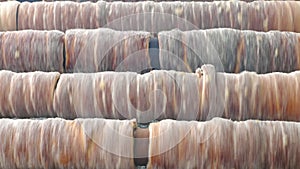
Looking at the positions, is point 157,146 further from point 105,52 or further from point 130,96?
point 105,52

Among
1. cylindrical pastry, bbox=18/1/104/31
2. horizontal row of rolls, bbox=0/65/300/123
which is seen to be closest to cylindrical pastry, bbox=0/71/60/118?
horizontal row of rolls, bbox=0/65/300/123

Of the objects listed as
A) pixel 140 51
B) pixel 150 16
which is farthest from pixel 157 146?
pixel 150 16

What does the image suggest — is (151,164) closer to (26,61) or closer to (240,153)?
(240,153)

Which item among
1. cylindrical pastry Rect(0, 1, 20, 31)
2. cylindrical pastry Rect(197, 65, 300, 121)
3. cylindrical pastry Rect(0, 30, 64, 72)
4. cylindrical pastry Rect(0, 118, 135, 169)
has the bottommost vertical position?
cylindrical pastry Rect(0, 118, 135, 169)

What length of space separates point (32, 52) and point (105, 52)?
13 centimetres

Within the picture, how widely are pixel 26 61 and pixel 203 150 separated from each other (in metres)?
0.36

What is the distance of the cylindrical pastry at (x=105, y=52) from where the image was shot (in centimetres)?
86

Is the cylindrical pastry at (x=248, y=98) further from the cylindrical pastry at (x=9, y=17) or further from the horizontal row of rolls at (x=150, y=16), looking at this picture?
the cylindrical pastry at (x=9, y=17)

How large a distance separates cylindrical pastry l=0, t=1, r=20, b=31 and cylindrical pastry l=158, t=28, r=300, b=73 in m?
0.29

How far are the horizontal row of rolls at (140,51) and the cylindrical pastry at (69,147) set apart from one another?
0.18 metres

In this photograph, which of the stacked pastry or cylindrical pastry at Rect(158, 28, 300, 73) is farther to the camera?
cylindrical pastry at Rect(158, 28, 300, 73)

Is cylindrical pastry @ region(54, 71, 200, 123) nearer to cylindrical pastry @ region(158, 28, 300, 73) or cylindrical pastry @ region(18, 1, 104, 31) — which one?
cylindrical pastry @ region(158, 28, 300, 73)

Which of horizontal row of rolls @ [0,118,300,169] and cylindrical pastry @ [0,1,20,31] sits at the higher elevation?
cylindrical pastry @ [0,1,20,31]

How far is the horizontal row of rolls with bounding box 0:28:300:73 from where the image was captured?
857mm
